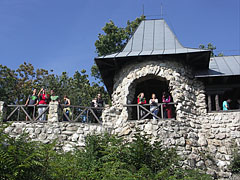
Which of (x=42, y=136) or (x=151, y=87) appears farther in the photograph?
(x=151, y=87)

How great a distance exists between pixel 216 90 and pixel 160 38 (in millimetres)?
3145

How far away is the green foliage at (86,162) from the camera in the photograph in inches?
237

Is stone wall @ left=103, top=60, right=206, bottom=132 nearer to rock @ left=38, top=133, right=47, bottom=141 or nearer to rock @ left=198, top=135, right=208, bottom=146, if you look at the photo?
rock @ left=198, top=135, right=208, bottom=146

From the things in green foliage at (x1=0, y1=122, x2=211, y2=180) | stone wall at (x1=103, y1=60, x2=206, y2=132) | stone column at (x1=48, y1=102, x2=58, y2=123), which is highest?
stone wall at (x1=103, y1=60, x2=206, y2=132)

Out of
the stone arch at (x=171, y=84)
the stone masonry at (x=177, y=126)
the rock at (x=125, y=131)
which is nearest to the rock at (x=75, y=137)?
the stone masonry at (x=177, y=126)

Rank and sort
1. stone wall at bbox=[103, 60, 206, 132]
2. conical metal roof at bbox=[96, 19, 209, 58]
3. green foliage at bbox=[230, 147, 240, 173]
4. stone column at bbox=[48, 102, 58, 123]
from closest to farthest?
green foliage at bbox=[230, 147, 240, 173], stone column at bbox=[48, 102, 58, 123], stone wall at bbox=[103, 60, 206, 132], conical metal roof at bbox=[96, 19, 209, 58]

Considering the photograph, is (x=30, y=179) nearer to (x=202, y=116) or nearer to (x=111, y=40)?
(x=202, y=116)

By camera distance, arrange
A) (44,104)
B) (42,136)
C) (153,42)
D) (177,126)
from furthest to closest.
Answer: (153,42) < (44,104) < (42,136) < (177,126)

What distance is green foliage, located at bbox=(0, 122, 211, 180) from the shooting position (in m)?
6.02

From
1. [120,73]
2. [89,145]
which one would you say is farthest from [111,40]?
[89,145]

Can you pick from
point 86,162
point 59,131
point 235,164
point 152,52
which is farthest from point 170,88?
point 86,162

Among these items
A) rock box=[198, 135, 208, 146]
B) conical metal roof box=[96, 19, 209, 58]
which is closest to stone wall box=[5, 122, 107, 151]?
conical metal roof box=[96, 19, 209, 58]

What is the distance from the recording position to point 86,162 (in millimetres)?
8406

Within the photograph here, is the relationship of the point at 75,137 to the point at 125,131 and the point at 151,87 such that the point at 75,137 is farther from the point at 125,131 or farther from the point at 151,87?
the point at 151,87
